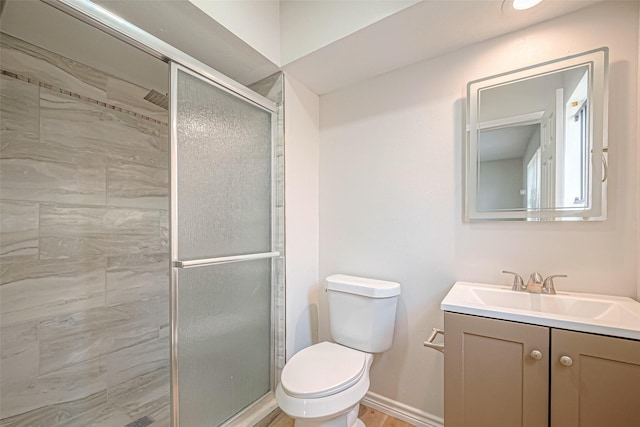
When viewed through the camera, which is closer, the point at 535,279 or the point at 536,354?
the point at 536,354

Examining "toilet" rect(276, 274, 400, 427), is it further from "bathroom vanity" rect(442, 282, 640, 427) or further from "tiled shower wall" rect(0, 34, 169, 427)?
"tiled shower wall" rect(0, 34, 169, 427)

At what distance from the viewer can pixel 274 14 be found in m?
1.62

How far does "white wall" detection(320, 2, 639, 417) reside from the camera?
1146mm

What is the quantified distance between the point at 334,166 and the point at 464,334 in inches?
50.3

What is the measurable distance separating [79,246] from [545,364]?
2206 mm

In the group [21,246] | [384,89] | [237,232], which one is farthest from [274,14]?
[21,246]

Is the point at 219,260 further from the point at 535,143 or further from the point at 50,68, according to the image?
the point at 535,143

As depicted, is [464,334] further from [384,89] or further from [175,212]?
[384,89]

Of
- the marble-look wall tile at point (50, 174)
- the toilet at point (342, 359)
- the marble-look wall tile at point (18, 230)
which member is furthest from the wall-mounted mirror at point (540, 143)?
the marble-look wall tile at point (18, 230)

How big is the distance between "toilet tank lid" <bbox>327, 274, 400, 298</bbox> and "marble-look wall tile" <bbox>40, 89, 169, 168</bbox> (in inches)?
56.3

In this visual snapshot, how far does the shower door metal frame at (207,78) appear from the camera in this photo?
0.96 metres

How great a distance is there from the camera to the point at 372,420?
161cm

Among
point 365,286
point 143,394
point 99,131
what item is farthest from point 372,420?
point 99,131

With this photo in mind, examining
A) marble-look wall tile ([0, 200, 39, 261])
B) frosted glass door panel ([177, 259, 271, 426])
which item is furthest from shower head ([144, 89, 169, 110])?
frosted glass door panel ([177, 259, 271, 426])
